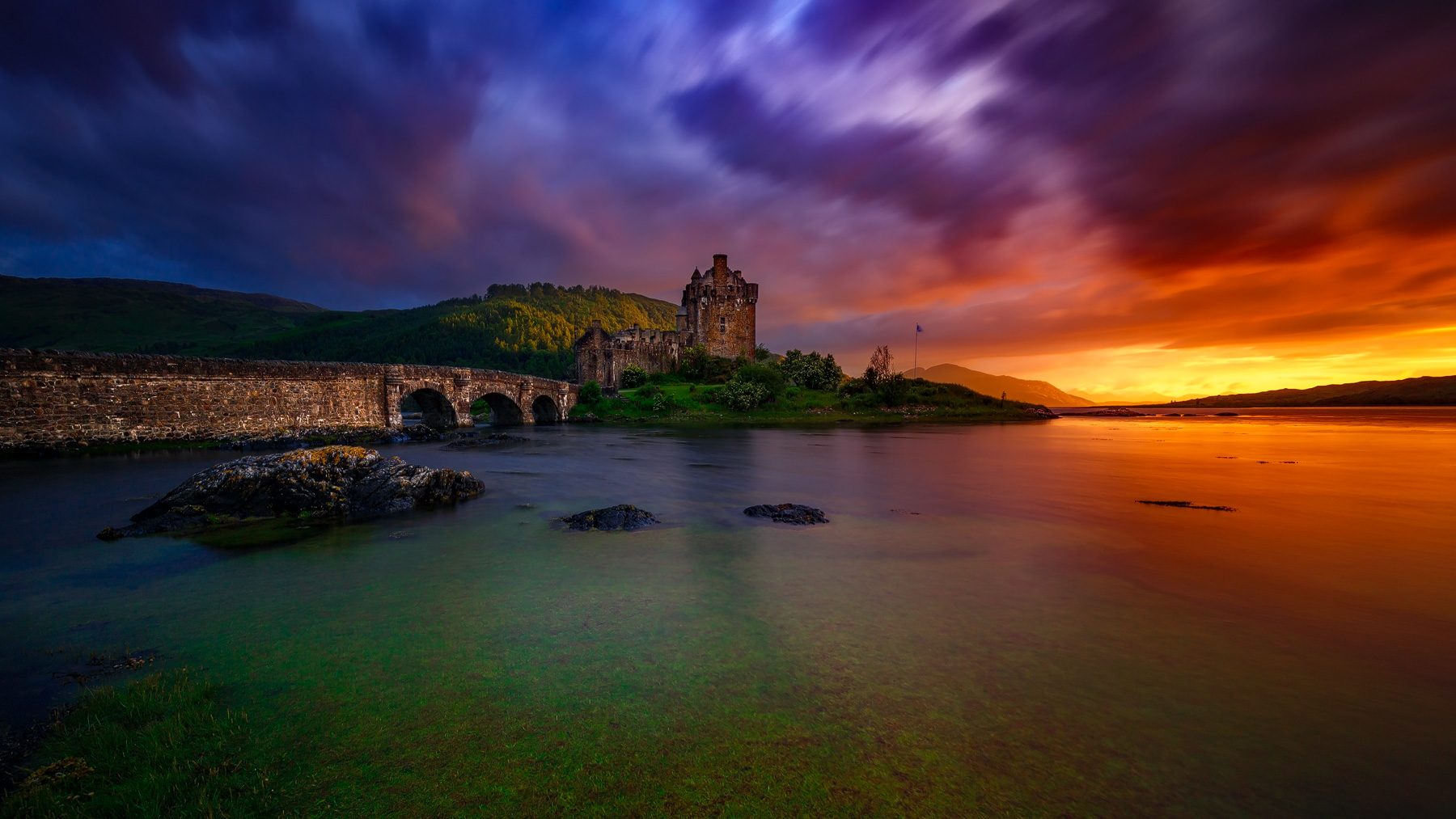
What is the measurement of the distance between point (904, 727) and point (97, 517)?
1708 cm

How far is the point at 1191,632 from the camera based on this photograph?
6078mm

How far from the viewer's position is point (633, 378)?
70.0m

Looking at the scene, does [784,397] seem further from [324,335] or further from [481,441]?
[324,335]

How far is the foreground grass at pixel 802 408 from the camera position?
2224 inches

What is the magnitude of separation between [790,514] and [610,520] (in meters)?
4.13

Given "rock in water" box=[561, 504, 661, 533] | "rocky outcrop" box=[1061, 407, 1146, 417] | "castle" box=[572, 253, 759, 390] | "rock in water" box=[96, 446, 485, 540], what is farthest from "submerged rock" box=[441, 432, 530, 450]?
"rocky outcrop" box=[1061, 407, 1146, 417]

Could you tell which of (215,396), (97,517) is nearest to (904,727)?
(97,517)

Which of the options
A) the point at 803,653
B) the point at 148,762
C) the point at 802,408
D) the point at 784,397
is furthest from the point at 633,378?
the point at 148,762

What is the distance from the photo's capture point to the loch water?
141 inches

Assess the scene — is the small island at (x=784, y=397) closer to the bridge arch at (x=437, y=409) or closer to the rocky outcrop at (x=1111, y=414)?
the bridge arch at (x=437, y=409)

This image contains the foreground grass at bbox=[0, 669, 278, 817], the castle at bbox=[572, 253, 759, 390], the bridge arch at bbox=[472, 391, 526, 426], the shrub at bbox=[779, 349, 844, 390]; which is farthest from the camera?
the castle at bbox=[572, 253, 759, 390]

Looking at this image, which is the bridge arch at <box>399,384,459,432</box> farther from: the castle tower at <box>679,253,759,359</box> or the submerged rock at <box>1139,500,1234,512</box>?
the castle tower at <box>679,253,759,359</box>

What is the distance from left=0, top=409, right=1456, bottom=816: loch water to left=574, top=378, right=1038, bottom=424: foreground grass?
142 ft

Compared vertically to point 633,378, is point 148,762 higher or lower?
lower
